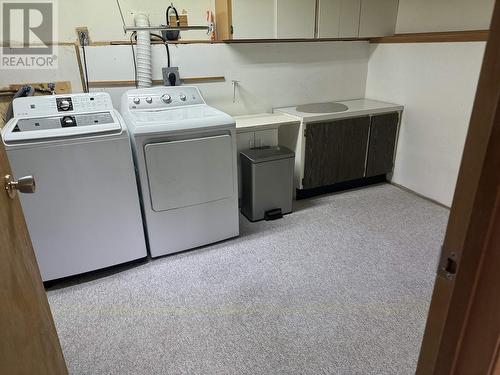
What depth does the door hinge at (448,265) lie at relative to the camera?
599 millimetres

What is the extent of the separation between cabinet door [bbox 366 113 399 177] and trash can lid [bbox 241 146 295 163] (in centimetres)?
99

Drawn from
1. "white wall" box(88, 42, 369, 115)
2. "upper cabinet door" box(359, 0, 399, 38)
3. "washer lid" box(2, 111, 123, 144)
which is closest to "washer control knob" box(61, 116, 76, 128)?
"washer lid" box(2, 111, 123, 144)

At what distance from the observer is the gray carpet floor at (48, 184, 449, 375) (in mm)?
1644

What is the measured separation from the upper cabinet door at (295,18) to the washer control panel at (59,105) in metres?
1.59

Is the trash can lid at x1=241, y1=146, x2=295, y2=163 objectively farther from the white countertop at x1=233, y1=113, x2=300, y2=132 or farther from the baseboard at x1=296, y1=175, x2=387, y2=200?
the baseboard at x1=296, y1=175, x2=387, y2=200

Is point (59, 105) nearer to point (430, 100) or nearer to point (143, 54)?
point (143, 54)

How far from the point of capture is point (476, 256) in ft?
1.78

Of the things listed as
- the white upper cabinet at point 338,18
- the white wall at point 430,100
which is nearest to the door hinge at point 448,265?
the white wall at point 430,100

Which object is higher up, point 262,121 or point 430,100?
point 430,100

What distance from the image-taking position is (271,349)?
1691 millimetres

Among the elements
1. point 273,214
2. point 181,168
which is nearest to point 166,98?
point 181,168

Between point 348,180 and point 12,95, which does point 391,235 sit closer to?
point 348,180

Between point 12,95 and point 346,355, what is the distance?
2.77 metres

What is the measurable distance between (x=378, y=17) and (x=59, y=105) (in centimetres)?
296
